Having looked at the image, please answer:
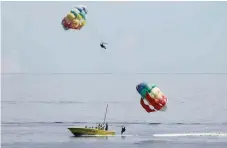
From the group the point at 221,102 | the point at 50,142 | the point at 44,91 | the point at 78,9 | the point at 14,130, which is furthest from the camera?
the point at 44,91

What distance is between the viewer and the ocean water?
36188 millimetres

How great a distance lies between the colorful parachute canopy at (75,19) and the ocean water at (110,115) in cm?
512

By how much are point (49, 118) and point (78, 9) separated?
23108 mm

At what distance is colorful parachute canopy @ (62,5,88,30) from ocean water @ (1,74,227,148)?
16.8 feet

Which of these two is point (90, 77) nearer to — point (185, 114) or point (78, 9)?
point (185, 114)

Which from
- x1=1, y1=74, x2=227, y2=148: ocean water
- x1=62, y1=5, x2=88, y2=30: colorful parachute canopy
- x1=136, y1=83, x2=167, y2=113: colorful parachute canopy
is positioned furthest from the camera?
x1=1, y1=74, x2=227, y2=148: ocean water

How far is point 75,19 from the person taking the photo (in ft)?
→ 92.2

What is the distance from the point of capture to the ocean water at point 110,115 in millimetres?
36188

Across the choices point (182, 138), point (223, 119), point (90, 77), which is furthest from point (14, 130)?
point (223, 119)

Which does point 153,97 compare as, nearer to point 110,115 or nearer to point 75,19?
point 75,19

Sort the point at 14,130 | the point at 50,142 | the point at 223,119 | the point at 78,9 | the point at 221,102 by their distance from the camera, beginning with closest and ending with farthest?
1. the point at 78,9
2. the point at 50,142
3. the point at 14,130
4. the point at 223,119
5. the point at 221,102

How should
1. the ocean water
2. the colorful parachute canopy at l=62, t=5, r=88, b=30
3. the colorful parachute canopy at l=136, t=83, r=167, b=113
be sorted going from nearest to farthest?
the colorful parachute canopy at l=62, t=5, r=88, b=30
the colorful parachute canopy at l=136, t=83, r=167, b=113
the ocean water

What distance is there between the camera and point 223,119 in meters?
47.8

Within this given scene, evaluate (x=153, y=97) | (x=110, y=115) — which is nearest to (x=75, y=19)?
(x=153, y=97)
